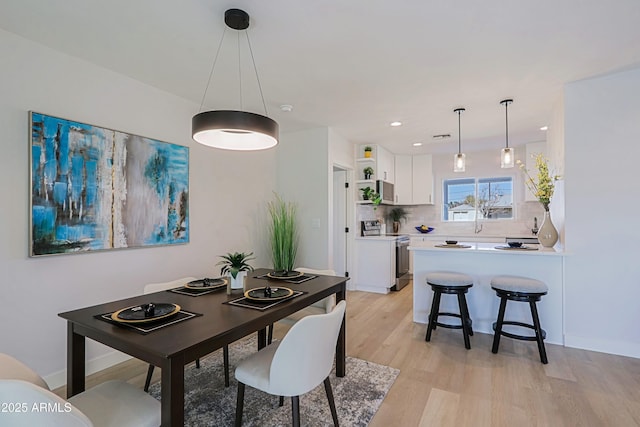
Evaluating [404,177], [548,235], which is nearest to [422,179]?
[404,177]

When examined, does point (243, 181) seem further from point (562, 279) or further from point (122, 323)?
point (562, 279)

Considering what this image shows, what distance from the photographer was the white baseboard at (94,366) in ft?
7.33

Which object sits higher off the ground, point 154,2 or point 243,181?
point 154,2

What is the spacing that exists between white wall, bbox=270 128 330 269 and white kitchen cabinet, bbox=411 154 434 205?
250cm

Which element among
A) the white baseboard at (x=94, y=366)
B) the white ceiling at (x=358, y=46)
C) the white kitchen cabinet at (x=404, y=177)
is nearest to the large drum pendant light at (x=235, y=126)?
the white ceiling at (x=358, y=46)

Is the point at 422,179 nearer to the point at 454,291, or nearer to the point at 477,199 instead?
the point at 477,199

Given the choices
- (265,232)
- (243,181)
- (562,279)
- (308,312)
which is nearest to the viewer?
(308,312)

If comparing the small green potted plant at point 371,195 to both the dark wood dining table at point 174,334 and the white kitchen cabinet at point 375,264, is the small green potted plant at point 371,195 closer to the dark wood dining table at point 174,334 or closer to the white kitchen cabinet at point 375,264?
the white kitchen cabinet at point 375,264

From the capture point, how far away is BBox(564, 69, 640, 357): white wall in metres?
2.64

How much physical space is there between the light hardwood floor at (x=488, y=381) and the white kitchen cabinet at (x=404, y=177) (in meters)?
3.18

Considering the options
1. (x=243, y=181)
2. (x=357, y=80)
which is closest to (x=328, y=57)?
(x=357, y=80)

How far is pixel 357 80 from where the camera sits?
2729mm

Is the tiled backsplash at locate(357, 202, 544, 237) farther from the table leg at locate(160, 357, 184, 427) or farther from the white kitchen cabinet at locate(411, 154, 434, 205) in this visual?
the table leg at locate(160, 357, 184, 427)

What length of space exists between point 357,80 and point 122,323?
98.0 inches
